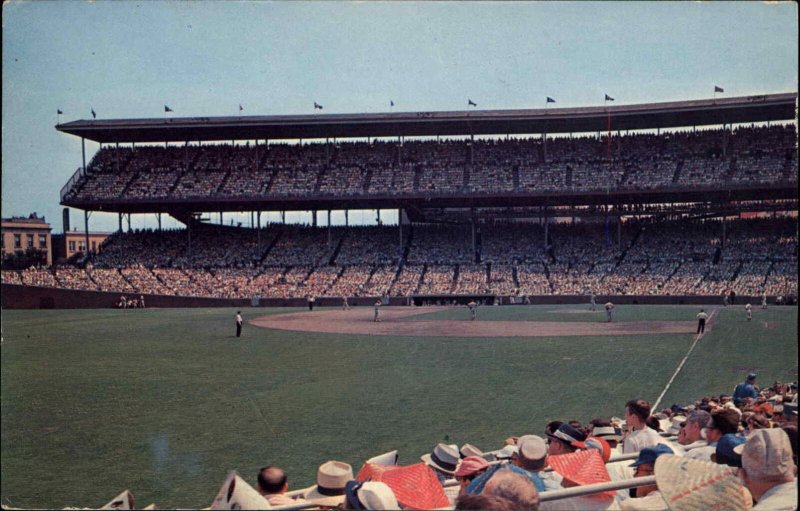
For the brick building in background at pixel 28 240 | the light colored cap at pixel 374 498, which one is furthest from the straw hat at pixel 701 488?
the brick building in background at pixel 28 240

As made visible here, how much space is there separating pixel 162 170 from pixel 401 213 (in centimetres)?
2020

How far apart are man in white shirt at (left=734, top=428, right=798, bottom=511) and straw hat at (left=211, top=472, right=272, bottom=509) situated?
2.78 metres

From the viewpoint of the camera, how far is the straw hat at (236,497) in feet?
10.4

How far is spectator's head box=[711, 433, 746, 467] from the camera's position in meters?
4.13

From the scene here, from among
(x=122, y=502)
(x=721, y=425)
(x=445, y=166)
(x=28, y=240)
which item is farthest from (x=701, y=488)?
(x=28, y=240)

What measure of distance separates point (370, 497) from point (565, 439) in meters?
2.15

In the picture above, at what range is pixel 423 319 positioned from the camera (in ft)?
104

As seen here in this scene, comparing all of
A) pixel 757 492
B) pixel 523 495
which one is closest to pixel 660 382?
pixel 757 492

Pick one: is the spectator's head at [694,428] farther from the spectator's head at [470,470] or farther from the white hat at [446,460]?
the spectator's head at [470,470]

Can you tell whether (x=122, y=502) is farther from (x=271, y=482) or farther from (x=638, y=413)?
(x=638, y=413)

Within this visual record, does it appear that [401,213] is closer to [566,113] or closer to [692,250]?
[566,113]

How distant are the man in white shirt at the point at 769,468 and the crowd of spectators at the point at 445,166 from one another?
44.7 metres

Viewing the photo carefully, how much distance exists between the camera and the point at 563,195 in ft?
155

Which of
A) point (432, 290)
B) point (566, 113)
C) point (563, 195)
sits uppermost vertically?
point (566, 113)
